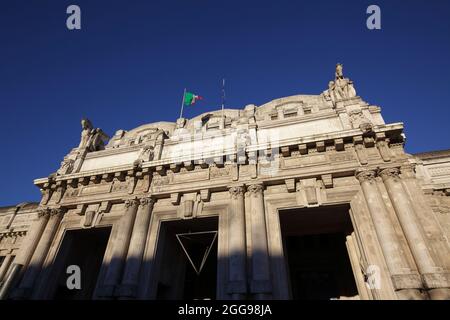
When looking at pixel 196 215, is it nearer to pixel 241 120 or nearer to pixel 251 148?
pixel 251 148

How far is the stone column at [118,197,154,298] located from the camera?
10836 mm

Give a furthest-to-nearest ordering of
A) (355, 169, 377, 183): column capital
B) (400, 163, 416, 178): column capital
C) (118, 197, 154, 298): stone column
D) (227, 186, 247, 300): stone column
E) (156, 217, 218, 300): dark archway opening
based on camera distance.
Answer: (156, 217, 218, 300): dark archway opening
(355, 169, 377, 183): column capital
(118, 197, 154, 298): stone column
(400, 163, 416, 178): column capital
(227, 186, 247, 300): stone column

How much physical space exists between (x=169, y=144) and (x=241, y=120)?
16.1 ft

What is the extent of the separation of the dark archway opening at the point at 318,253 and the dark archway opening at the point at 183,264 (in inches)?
179

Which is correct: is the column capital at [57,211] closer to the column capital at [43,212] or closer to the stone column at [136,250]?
the column capital at [43,212]

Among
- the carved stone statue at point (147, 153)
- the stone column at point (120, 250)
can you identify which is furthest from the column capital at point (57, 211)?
the carved stone statue at point (147, 153)

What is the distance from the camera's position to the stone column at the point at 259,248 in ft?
30.7

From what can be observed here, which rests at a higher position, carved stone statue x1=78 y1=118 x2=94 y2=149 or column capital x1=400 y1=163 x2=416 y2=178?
carved stone statue x1=78 y1=118 x2=94 y2=149

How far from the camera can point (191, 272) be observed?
15328 mm

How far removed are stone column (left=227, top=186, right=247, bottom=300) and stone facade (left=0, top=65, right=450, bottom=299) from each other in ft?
0.16

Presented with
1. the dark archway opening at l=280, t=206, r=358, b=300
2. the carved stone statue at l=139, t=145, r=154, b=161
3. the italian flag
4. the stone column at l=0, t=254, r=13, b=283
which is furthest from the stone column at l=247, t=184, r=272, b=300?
the stone column at l=0, t=254, r=13, b=283

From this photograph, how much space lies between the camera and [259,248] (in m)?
10.4

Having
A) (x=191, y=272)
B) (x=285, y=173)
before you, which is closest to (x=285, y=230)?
(x=285, y=173)

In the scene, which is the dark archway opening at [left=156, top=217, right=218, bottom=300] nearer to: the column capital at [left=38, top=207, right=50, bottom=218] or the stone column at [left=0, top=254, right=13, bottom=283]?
the column capital at [left=38, top=207, right=50, bottom=218]
